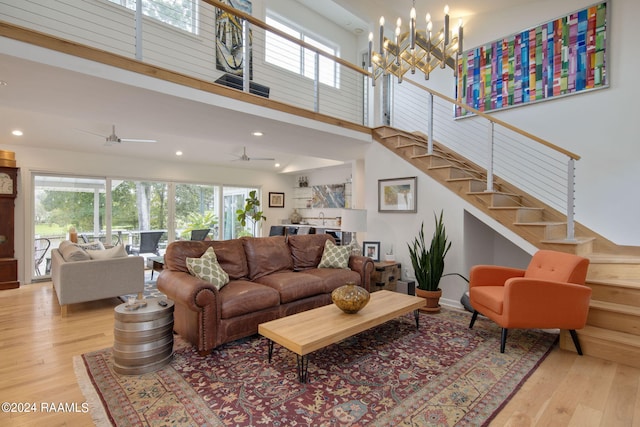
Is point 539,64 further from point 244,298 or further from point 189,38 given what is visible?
point 189,38

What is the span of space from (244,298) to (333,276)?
118cm

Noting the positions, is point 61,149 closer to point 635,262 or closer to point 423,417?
point 423,417

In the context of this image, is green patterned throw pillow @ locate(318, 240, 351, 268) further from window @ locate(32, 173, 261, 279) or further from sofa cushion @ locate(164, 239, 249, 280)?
window @ locate(32, 173, 261, 279)

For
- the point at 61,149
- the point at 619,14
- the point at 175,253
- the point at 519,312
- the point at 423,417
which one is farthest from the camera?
the point at 61,149

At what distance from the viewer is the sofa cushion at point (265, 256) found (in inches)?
141

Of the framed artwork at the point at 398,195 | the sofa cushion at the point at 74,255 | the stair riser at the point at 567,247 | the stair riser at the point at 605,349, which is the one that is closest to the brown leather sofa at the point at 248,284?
the framed artwork at the point at 398,195

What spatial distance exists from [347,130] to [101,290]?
383cm

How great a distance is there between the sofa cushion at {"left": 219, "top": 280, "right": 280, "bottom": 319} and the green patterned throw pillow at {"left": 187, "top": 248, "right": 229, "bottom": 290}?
0.28 feet

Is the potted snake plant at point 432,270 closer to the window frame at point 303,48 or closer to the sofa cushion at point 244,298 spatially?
the sofa cushion at point 244,298

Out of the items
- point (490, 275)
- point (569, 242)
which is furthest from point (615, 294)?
point (490, 275)

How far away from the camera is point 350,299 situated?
252 cm

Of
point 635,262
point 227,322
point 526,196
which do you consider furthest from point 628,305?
point 227,322

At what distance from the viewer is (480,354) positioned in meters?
2.62

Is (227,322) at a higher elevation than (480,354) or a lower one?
higher
